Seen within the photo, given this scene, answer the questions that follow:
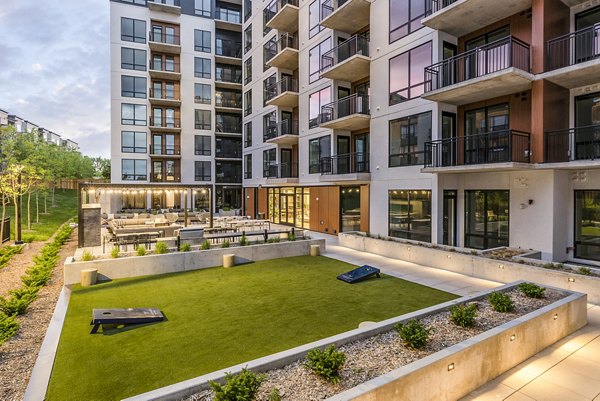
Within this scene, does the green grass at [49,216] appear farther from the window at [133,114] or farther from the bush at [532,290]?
the bush at [532,290]

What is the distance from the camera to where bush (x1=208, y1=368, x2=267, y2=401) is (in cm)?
357

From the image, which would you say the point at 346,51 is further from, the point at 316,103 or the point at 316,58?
the point at 316,103

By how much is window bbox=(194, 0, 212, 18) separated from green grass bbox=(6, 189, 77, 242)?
23.5m

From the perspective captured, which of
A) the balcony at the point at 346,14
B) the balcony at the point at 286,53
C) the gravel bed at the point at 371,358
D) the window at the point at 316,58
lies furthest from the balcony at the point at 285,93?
the gravel bed at the point at 371,358

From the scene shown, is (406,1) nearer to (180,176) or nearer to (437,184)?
(437,184)

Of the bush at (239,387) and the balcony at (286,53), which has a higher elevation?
the balcony at (286,53)

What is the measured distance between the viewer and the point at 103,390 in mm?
4797

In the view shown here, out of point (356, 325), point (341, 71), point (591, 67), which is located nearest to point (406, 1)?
point (341, 71)

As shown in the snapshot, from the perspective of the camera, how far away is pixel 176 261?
11.6 meters

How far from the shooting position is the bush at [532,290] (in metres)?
6.97

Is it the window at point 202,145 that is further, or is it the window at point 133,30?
the window at point 202,145

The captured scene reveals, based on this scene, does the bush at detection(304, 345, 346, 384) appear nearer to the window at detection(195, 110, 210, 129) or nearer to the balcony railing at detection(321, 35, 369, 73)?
the balcony railing at detection(321, 35, 369, 73)

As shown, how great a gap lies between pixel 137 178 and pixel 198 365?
1187 inches

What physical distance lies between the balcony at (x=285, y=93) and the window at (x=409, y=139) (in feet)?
31.0
